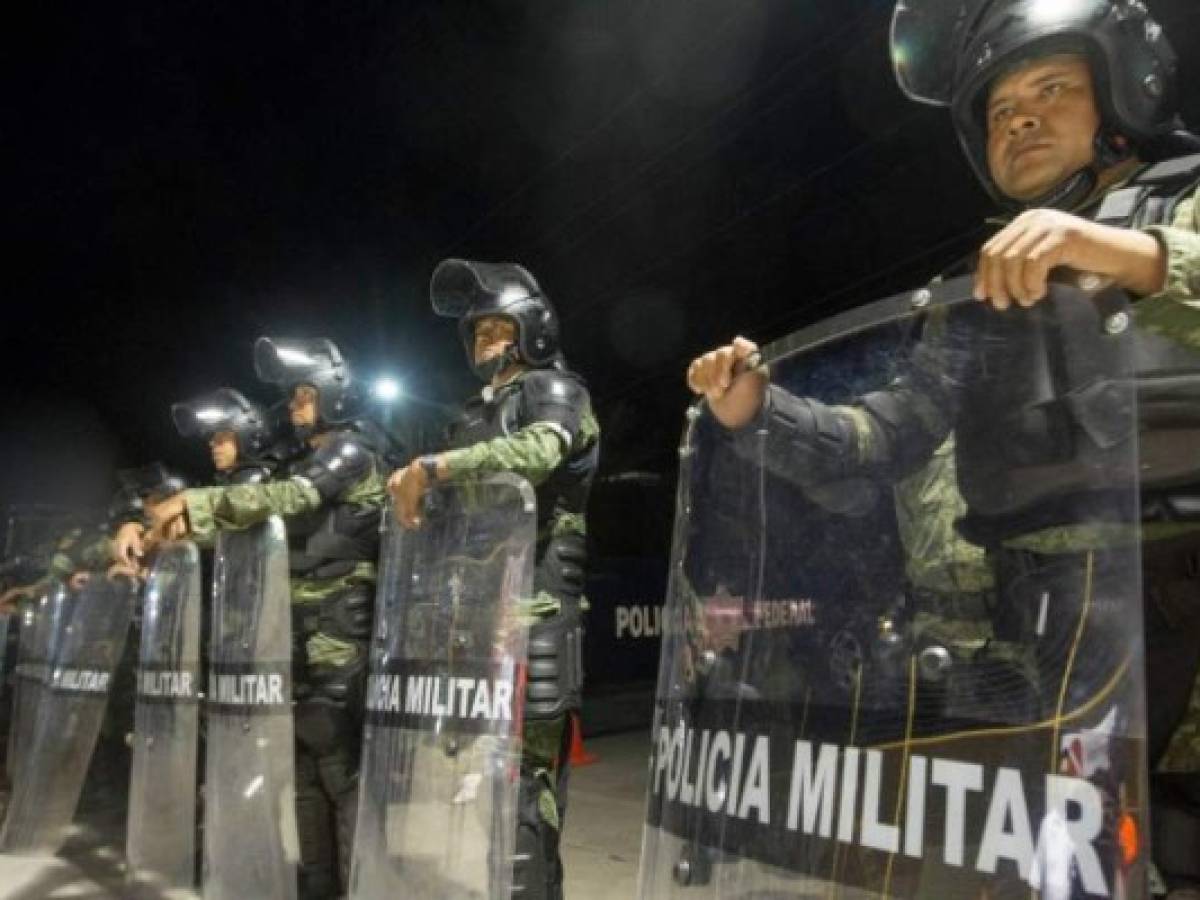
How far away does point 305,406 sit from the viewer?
429 centimetres

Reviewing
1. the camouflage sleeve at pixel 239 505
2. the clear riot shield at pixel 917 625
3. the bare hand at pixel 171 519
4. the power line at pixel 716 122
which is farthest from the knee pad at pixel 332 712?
the power line at pixel 716 122

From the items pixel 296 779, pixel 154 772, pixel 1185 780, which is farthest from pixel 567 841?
pixel 1185 780

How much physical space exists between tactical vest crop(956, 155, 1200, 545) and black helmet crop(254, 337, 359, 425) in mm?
3449

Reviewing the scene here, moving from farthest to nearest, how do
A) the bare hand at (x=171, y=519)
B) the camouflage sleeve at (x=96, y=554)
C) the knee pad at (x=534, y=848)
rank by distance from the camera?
the camouflage sleeve at (x=96, y=554), the bare hand at (x=171, y=519), the knee pad at (x=534, y=848)

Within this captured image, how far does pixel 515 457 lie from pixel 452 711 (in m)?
0.68

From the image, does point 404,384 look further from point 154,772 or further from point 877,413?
point 877,413

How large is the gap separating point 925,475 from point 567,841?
12.7 feet

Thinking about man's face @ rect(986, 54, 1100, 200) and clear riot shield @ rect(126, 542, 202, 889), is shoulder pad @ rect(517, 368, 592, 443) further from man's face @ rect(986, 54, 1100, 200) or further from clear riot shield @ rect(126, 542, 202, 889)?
clear riot shield @ rect(126, 542, 202, 889)

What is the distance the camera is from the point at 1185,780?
4.30 ft

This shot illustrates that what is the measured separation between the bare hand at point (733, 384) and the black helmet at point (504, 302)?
180cm

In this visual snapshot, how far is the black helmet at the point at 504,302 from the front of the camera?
3.22m

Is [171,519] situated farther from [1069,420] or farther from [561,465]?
[1069,420]

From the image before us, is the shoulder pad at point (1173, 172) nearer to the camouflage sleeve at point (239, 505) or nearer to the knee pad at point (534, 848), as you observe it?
the knee pad at point (534, 848)

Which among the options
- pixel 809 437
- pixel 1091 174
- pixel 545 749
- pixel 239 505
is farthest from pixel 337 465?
pixel 1091 174
